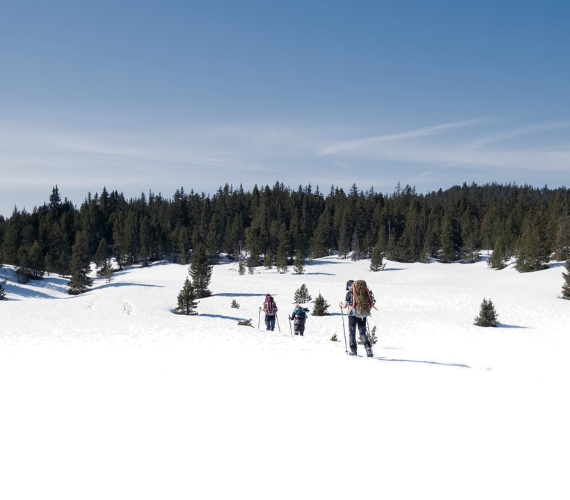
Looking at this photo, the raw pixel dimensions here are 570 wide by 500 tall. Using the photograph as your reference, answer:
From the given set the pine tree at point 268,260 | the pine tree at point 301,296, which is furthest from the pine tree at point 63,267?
the pine tree at point 301,296

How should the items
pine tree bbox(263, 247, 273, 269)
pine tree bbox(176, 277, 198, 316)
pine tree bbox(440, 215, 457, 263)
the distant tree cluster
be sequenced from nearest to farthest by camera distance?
pine tree bbox(176, 277, 198, 316), the distant tree cluster, pine tree bbox(263, 247, 273, 269), pine tree bbox(440, 215, 457, 263)

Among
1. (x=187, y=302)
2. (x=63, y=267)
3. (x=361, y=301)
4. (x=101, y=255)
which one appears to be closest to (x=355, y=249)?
(x=101, y=255)

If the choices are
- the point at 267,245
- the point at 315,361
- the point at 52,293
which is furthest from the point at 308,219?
the point at 315,361

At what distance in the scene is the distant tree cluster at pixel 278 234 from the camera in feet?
189

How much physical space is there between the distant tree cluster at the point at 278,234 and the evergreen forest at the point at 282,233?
0.76ft

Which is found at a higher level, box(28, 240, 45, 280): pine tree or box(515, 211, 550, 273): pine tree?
box(515, 211, 550, 273): pine tree

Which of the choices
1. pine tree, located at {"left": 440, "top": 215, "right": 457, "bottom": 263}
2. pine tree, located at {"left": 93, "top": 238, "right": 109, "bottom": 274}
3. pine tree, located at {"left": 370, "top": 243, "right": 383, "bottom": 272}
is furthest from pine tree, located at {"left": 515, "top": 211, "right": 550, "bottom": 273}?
pine tree, located at {"left": 93, "top": 238, "right": 109, "bottom": 274}

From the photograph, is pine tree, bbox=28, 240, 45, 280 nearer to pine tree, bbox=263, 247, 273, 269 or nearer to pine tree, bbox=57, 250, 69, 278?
pine tree, bbox=57, 250, 69, 278

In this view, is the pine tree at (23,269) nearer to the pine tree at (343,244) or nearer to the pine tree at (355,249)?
the pine tree at (355,249)

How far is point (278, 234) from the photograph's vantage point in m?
79.7

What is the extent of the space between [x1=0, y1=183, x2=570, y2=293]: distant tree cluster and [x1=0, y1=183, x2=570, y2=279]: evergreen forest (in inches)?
9.1

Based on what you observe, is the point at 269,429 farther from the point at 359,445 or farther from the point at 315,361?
the point at 315,361

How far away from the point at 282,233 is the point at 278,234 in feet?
33.2

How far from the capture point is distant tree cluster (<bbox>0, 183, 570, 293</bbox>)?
5775 centimetres
